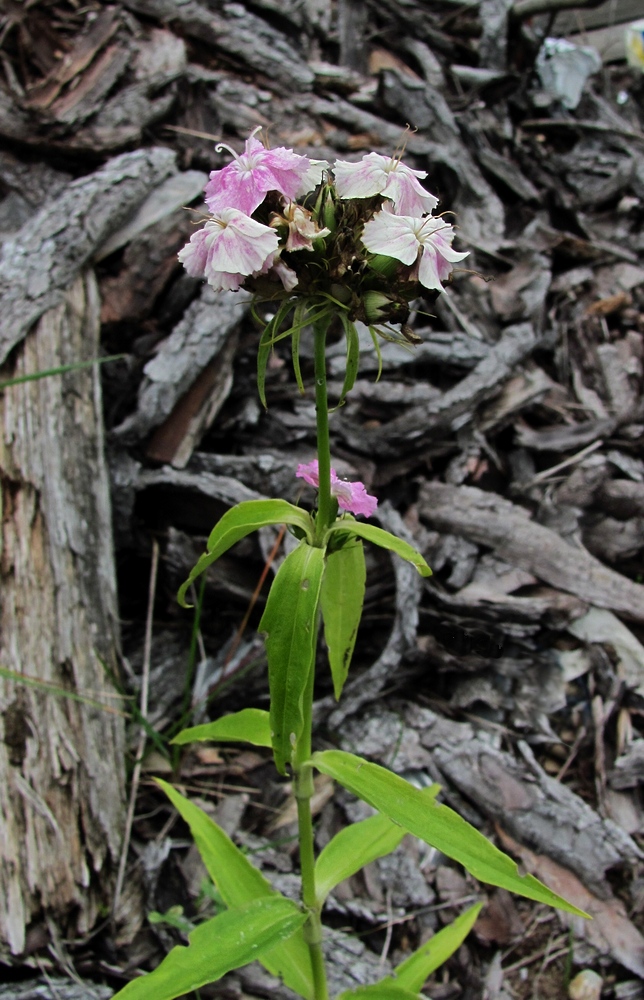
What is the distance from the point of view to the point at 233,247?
4.45 feet

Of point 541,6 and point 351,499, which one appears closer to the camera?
point 351,499

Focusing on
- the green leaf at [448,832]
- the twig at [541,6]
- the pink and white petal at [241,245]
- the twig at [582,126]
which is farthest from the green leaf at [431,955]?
the twig at [541,6]

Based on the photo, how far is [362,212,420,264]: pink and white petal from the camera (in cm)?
136

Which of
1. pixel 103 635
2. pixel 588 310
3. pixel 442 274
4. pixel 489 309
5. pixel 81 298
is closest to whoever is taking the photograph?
pixel 442 274

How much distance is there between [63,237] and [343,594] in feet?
6.42

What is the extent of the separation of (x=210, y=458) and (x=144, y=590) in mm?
620

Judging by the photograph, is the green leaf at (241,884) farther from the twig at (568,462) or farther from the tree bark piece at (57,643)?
the twig at (568,462)

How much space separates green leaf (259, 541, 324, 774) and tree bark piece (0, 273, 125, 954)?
3.35 ft

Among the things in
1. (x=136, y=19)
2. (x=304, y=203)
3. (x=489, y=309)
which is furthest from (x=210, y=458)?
(x=136, y=19)

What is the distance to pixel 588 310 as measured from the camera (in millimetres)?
4027

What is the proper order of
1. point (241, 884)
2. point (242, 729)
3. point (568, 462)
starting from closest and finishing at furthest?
point (242, 729) < point (241, 884) < point (568, 462)

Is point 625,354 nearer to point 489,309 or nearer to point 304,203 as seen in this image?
point 489,309

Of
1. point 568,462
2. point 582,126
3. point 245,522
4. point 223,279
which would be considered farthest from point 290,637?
point 582,126

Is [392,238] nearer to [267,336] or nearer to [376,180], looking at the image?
[376,180]
